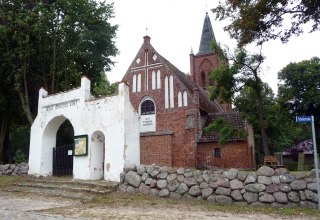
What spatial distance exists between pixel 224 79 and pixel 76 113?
290 inches

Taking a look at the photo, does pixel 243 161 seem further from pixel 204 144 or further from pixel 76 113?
pixel 76 113

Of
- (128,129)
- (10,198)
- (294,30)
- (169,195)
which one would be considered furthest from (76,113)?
(294,30)

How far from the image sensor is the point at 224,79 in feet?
50.9

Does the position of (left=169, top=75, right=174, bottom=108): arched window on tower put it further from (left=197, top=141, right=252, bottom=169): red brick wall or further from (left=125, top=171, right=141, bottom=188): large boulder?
(left=125, top=171, right=141, bottom=188): large boulder

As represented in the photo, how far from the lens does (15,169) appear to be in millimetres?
19094

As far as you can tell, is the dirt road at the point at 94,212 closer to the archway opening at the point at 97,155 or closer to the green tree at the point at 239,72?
the archway opening at the point at 97,155

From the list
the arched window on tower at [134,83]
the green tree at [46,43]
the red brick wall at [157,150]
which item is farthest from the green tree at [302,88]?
the green tree at [46,43]

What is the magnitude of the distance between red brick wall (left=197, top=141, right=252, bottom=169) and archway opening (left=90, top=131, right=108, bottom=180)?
9479 millimetres

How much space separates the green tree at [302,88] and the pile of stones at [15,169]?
20523mm

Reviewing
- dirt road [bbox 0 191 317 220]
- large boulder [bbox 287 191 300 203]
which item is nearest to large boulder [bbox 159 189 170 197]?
dirt road [bbox 0 191 317 220]

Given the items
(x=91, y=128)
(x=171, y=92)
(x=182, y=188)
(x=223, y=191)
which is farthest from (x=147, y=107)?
(x=223, y=191)

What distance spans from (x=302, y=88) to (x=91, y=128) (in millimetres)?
21370

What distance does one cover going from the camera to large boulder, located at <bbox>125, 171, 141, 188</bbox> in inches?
504

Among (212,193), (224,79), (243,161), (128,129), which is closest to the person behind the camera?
(212,193)
